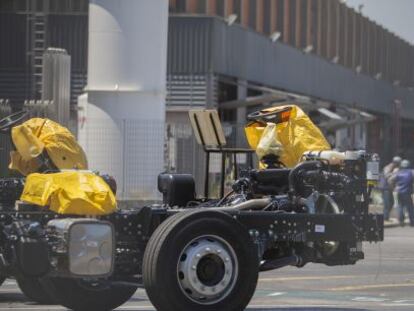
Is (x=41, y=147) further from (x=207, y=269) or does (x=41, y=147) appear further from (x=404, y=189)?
(x=404, y=189)

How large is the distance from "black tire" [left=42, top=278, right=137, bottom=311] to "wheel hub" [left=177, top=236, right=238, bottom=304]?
1.46 meters

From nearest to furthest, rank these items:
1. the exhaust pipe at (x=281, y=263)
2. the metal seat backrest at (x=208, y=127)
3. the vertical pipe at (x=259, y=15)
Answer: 1. the exhaust pipe at (x=281, y=263)
2. the metal seat backrest at (x=208, y=127)
3. the vertical pipe at (x=259, y=15)

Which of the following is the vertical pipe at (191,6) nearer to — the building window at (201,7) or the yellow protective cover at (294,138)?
the building window at (201,7)

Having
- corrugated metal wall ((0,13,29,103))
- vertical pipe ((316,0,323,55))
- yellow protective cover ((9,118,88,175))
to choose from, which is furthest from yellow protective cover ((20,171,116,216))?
vertical pipe ((316,0,323,55))

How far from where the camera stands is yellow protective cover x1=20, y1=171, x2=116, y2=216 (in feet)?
31.6

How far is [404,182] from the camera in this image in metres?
31.8

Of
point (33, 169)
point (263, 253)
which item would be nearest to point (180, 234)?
point (263, 253)

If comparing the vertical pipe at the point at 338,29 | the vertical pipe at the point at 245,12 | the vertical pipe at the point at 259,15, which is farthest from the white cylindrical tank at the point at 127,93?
the vertical pipe at the point at 338,29

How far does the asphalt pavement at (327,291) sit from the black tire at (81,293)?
52 centimetres

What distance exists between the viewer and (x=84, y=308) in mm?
11125

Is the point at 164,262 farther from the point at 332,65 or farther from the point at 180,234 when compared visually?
the point at 332,65

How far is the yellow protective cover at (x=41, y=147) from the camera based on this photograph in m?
10.6

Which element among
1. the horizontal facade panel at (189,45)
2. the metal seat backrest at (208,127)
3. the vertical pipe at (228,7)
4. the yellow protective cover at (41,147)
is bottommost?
the yellow protective cover at (41,147)

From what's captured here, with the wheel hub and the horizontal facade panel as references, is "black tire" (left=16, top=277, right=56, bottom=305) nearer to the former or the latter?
the wheel hub
